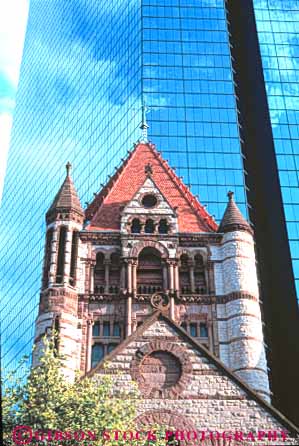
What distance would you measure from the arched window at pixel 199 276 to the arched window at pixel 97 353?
5.77 meters

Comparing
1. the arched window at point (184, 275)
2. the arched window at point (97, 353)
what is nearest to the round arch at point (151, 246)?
the arched window at point (184, 275)

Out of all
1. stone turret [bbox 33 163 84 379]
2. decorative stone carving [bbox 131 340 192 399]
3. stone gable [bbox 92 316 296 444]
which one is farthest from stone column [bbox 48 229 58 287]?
decorative stone carving [bbox 131 340 192 399]

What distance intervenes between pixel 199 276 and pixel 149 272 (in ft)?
8.43

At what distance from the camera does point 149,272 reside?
36.8m

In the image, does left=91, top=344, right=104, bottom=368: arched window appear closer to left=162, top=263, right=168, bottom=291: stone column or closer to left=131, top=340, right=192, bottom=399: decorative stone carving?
left=162, top=263, right=168, bottom=291: stone column

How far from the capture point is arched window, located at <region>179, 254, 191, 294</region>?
3653 cm

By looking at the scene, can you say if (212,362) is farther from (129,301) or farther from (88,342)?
(129,301)

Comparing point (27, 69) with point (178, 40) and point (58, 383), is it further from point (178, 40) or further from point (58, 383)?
point (58, 383)

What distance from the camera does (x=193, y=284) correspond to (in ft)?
120

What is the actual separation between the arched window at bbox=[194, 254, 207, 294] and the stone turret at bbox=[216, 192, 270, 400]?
2.40ft

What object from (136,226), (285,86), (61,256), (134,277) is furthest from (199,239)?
(285,86)

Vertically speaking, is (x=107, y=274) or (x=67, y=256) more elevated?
(x=67, y=256)

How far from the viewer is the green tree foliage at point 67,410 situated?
63.0 ft

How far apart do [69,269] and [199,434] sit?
15.4m
